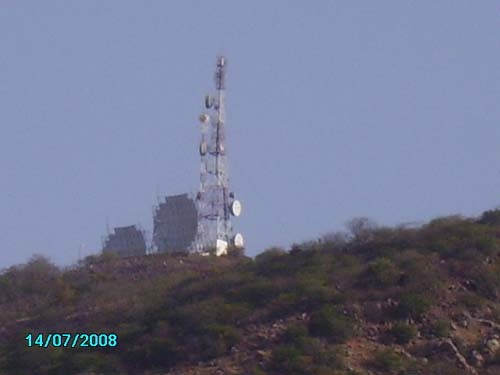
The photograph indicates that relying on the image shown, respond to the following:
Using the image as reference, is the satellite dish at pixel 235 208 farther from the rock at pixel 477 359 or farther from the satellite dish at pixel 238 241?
the rock at pixel 477 359

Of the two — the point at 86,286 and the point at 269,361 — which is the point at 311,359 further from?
the point at 86,286

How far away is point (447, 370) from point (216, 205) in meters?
22.6

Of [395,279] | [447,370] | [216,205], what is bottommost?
[447,370]

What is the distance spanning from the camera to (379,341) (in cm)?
4297

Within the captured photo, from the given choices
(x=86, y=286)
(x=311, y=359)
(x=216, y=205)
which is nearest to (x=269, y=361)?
(x=311, y=359)

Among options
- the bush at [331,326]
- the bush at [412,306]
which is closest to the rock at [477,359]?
the bush at [412,306]

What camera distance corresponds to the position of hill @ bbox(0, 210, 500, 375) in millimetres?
42000

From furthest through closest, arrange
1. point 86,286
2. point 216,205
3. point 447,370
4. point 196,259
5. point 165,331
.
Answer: point 216,205, point 196,259, point 86,286, point 165,331, point 447,370
